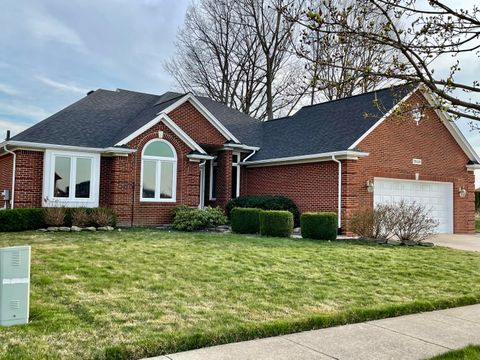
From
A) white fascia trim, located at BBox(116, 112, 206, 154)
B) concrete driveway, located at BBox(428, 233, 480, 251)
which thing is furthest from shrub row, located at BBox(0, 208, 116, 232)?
concrete driveway, located at BBox(428, 233, 480, 251)

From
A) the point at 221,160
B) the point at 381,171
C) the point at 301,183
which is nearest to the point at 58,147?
the point at 221,160

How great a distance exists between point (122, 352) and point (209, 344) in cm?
95

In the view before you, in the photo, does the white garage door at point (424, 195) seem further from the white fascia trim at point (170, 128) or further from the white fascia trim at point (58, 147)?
the white fascia trim at point (58, 147)

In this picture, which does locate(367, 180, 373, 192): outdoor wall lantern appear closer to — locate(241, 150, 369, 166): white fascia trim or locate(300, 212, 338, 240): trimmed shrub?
locate(241, 150, 369, 166): white fascia trim

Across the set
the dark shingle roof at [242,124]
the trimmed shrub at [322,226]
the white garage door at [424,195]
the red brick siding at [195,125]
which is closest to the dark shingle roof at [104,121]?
the dark shingle roof at [242,124]

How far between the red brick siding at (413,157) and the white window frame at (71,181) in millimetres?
9416

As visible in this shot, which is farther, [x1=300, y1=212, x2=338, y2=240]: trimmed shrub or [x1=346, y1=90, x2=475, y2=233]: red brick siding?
[x1=346, y1=90, x2=475, y2=233]: red brick siding

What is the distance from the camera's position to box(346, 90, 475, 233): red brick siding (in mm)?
16797

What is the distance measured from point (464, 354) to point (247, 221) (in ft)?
36.0

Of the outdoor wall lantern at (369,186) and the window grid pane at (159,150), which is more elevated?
the window grid pane at (159,150)

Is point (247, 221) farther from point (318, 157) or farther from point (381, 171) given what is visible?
point (381, 171)

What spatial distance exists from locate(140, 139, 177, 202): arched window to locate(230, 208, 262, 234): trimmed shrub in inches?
127

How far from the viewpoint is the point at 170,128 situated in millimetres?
17656

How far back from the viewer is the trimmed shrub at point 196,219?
16203mm
